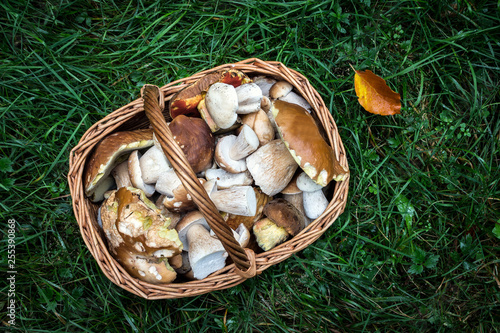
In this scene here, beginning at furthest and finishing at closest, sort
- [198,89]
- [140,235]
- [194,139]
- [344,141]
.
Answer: [344,141] → [198,89] → [194,139] → [140,235]

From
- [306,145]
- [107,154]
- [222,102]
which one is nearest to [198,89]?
[222,102]

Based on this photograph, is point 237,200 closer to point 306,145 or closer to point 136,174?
point 306,145

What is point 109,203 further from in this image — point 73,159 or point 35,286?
point 35,286

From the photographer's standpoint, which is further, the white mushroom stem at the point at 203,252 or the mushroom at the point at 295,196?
the mushroom at the point at 295,196

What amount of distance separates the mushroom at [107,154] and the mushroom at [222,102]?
0.44 metres

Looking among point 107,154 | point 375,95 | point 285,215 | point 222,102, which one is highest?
point 222,102

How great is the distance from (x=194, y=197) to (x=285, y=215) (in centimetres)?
60

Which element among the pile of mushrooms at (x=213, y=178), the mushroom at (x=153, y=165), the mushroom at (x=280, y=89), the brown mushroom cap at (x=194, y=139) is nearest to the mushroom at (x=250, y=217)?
the pile of mushrooms at (x=213, y=178)

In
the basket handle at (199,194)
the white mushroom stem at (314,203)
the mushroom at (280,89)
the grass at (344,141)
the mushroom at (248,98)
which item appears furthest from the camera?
the grass at (344,141)

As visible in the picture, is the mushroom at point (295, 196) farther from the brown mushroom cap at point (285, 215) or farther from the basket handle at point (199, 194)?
the basket handle at point (199, 194)

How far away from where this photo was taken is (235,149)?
2.01 m

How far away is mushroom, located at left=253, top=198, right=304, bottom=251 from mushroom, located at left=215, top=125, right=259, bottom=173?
0.30 m

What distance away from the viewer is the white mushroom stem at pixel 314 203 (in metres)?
2.14

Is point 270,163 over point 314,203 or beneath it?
over
